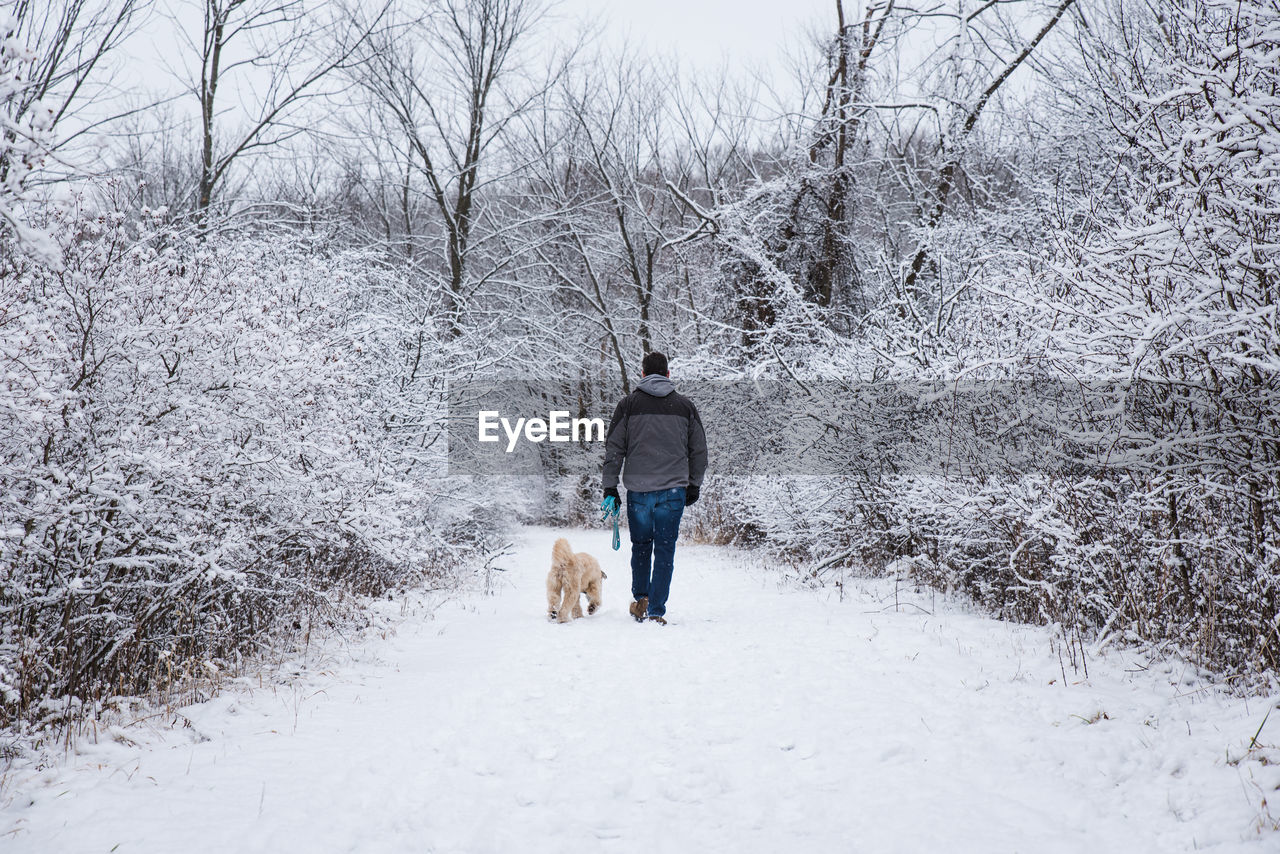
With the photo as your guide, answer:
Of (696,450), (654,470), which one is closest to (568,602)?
(654,470)

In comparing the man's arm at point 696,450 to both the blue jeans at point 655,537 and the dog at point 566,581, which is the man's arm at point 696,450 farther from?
the dog at point 566,581

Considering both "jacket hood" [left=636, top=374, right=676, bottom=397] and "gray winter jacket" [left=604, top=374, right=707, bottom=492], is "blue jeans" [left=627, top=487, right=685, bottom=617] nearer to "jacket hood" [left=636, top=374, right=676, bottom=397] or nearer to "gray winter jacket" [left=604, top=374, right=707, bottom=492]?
"gray winter jacket" [left=604, top=374, right=707, bottom=492]

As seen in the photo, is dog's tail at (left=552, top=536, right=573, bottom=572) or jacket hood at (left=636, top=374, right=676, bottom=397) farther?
jacket hood at (left=636, top=374, right=676, bottom=397)

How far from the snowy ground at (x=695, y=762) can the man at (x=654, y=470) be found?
147cm

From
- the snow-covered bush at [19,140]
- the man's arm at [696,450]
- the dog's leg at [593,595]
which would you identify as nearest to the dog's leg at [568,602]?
the dog's leg at [593,595]

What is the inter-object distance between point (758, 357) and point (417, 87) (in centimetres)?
1012

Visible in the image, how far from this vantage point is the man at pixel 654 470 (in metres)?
6.34

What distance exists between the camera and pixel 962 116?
1102 cm

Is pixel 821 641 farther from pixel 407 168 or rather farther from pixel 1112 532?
pixel 407 168

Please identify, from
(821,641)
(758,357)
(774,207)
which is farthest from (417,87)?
(821,641)

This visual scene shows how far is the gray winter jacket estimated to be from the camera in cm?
638

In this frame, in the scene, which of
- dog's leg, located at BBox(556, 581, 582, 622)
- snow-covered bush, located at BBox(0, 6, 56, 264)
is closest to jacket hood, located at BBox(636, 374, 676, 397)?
dog's leg, located at BBox(556, 581, 582, 622)

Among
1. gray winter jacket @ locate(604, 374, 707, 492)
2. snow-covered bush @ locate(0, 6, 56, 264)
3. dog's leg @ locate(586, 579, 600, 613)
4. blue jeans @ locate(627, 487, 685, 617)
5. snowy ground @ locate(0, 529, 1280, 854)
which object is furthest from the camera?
dog's leg @ locate(586, 579, 600, 613)

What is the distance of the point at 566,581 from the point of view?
646cm
